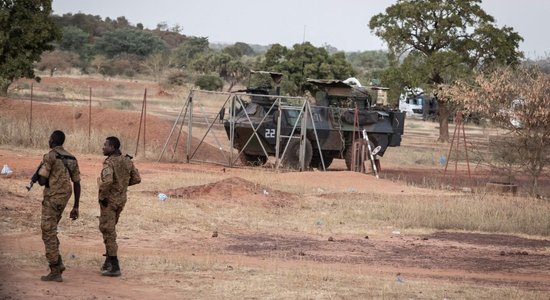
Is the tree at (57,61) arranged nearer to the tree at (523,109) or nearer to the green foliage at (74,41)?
the green foliage at (74,41)

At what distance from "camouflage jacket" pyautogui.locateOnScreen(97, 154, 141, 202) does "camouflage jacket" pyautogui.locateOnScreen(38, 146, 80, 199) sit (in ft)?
1.31

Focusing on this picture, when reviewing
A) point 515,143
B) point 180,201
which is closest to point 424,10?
point 515,143

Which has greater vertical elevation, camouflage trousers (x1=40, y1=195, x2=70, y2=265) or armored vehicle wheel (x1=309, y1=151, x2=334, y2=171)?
camouflage trousers (x1=40, y1=195, x2=70, y2=265)

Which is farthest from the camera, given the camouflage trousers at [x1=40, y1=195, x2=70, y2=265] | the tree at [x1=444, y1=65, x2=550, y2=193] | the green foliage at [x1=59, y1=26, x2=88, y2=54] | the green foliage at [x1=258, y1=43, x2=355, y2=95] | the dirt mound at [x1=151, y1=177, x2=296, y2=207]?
the green foliage at [x1=59, y1=26, x2=88, y2=54]

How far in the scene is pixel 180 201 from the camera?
1936 cm

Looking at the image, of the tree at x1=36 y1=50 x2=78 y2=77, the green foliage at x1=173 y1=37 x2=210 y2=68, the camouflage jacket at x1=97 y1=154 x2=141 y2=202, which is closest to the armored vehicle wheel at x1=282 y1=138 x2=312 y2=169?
the camouflage jacket at x1=97 y1=154 x2=141 y2=202

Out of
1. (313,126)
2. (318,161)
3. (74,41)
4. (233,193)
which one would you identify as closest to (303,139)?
(313,126)

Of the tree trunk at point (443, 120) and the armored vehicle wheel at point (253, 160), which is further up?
the tree trunk at point (443, 120)

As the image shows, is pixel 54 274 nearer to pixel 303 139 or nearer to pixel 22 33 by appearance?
pixel 303 139

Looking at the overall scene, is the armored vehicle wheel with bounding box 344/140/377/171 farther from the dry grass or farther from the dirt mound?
the dirt mound

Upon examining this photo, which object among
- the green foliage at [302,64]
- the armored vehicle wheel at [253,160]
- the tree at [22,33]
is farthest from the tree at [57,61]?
the armored vehicle wheel at [253,160]

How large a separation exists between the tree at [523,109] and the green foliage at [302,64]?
2777cm

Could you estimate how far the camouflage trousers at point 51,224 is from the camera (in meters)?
10.7

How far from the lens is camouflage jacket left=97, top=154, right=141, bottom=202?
11.4m
